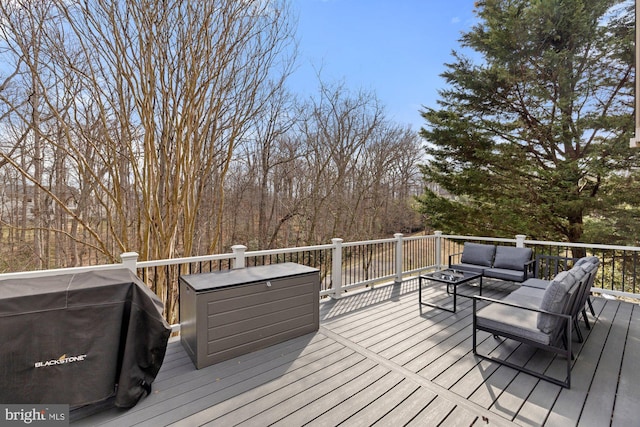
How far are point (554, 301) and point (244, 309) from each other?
2.79 metres

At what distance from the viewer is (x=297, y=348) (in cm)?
296

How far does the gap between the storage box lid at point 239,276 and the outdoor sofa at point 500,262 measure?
10.8ft

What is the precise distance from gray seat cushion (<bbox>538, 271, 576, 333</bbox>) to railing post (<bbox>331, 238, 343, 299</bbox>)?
2592 mm

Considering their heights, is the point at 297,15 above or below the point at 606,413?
above

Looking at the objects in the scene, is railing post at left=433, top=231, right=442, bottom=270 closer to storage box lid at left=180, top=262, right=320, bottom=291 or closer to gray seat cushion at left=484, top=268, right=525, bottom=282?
gray seat cushion at left=484, top=268, right=525, bottom=282

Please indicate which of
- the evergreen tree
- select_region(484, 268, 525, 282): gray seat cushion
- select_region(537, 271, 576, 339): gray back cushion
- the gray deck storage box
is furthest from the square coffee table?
the evergreen tree

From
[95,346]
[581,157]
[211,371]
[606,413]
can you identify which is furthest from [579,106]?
[95,346]

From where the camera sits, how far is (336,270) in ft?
14.9

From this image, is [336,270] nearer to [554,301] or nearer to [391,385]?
[391,385]

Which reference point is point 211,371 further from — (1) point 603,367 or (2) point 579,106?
(2) point 579,106

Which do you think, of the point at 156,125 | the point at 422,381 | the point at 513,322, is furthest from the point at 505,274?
the point at 156,125

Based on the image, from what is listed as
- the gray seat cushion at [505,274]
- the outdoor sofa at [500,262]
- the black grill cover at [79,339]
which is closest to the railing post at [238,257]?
the black grill cover at [79,339]

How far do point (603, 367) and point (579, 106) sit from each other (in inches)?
325

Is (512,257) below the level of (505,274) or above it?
above
